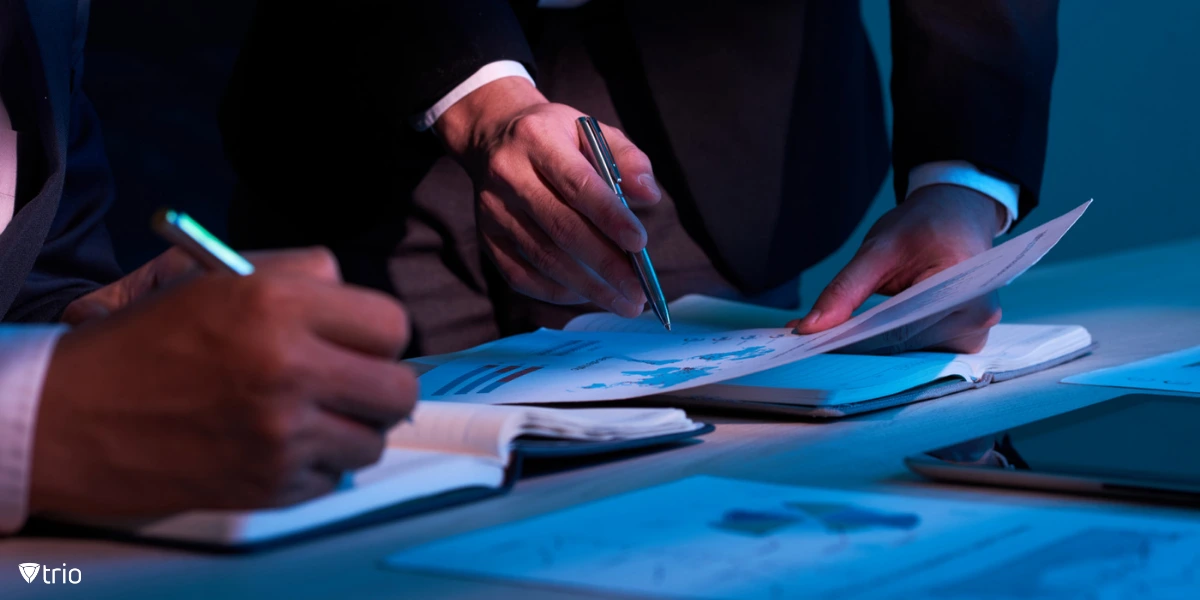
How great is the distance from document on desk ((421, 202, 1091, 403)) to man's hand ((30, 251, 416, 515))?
0.34 metres

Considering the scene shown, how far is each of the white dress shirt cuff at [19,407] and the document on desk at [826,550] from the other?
0.16m

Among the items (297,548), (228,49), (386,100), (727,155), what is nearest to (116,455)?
(297,548)

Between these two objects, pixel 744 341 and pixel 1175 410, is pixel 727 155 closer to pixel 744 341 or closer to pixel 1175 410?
pixel 744 341

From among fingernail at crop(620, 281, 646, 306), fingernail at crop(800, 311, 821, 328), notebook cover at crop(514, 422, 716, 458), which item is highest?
fingernail at crop(620, 281, 646, 306)

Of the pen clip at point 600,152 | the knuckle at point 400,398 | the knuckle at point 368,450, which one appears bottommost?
the knuckle at point 368,450

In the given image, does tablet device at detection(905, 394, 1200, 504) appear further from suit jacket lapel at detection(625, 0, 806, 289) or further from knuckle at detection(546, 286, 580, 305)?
suit jacket lapel at detection(625, 0, 806, 289)

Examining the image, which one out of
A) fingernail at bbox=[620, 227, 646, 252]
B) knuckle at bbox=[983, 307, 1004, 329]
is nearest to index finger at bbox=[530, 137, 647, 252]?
fingernail at bbox=[620, 227, 646, 252]

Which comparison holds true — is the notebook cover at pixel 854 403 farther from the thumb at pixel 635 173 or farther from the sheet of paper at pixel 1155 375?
the thumb at pixel 635 173

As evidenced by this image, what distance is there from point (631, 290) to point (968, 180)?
1.48ft

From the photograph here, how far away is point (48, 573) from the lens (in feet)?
A: 1.58

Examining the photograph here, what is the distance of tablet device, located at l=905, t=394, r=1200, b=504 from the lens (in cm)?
54

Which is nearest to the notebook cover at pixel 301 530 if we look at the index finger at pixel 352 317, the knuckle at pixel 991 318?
the index finger at pixel 352 317

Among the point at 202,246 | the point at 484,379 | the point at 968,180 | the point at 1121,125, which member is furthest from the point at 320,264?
the point at 1121,125

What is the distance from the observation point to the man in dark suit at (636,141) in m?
1.05
